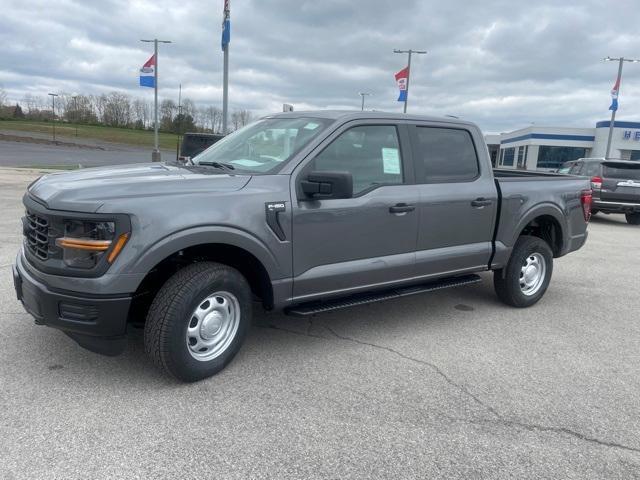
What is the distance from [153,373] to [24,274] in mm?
1068

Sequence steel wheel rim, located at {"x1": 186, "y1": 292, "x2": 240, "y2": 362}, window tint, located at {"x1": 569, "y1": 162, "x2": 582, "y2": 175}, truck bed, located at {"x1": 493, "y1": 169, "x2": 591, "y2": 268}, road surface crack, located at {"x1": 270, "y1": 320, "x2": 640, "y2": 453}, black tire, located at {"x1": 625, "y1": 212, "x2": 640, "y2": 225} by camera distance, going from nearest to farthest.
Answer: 1. road surface crack, located at {"x1": 270, "y1": 320, "x2": 640, "y2": 453}
2. steel wheel rim, located at {"x1": 186, "y1": 292, "x2": 240, "y2": 362}
3. truck bed, located at {"x1": 493, "y1": 169, "x2": 591, "y2": 268}
4. black tire, located at {"x1": 625, "y1": 212, "x2": 640, "y2": 225}
5. window tint, located at {"x1": 569, "y1": 162, "x2": 582, "y2": 175}

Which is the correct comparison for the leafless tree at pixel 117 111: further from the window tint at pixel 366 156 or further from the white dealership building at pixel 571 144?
the window tint at pixel 366 156

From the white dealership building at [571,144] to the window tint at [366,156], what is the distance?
52567 mm

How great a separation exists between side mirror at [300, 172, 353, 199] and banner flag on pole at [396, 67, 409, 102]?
80.6 ft

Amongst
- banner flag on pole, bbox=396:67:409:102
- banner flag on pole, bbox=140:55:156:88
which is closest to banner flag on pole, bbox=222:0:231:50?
banner flag on pole, bbox=140:55:156:88

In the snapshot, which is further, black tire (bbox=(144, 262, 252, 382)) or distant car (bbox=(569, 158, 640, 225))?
distant car (bbox=(569, 158, 640, 225))

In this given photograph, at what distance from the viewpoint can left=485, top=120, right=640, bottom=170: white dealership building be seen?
5131 cm

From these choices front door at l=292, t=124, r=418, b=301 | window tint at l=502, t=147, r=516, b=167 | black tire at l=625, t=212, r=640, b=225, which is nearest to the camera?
front door at l=292, t=124, r=418, b=301

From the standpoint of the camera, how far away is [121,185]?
3.32 meters

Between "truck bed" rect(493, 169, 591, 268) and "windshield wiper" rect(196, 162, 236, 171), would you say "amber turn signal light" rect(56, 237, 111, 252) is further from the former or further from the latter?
"truck bed" rect(493, 169, 591, 268)

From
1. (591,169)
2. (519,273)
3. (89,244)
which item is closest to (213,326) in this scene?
(89,244)

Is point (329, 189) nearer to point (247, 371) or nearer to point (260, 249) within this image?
point (260, 249)

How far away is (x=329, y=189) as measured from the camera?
3.61 metres

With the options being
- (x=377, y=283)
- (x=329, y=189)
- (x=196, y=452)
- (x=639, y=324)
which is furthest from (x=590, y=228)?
(x=196, y=452)
